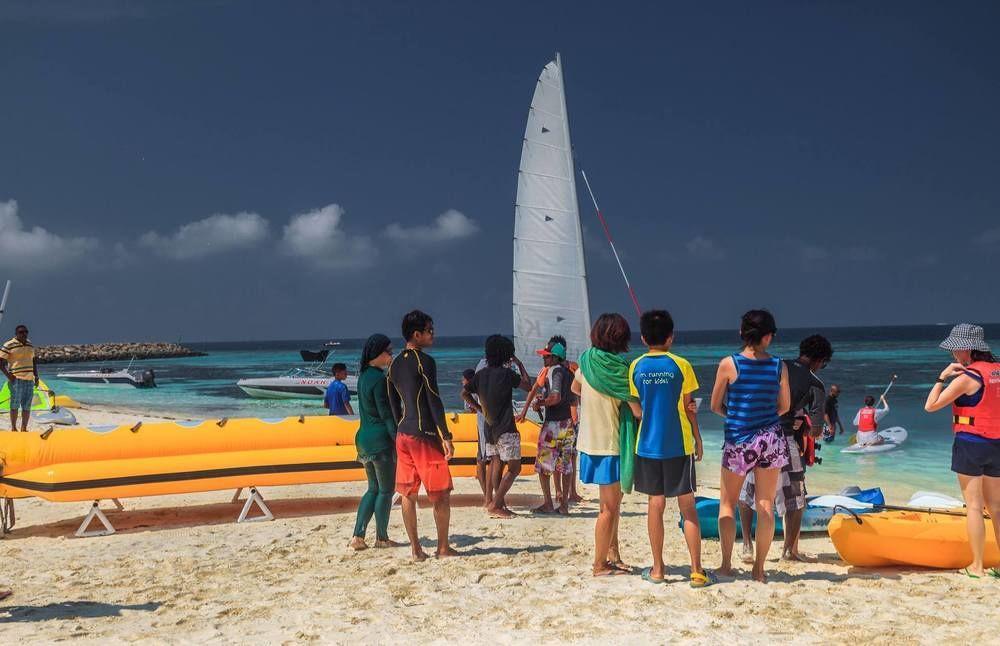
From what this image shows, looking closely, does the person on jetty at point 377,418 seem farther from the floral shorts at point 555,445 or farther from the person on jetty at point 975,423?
the person on jetty at point 975,423

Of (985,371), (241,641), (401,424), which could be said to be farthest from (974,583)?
(241,641)

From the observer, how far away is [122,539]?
6.98 m

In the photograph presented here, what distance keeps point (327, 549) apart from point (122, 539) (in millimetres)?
2109

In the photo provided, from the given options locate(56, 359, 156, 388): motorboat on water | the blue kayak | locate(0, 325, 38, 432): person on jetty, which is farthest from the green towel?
locate(56, 359, 156, 388): motorboat on water

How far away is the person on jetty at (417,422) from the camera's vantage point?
5609 millimetres

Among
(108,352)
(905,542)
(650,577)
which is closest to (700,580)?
(650,577)

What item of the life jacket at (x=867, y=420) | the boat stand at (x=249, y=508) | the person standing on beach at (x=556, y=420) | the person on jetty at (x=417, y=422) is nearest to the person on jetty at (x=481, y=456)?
the person standing on beach at (x=556, y=420)

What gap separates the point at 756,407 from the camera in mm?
4812

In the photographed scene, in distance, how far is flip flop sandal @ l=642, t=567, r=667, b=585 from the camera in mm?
5091

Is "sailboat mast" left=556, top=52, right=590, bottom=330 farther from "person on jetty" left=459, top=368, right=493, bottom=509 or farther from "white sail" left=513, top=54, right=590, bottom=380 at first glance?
"person on jetty" left=459, top=368, right=493, bottom=509

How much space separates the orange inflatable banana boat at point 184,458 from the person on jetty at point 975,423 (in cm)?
423

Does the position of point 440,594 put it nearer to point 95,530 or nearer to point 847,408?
point 95,530

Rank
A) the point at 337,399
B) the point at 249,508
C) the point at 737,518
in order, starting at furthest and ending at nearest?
the point at 337,399 → the point at 249,508 → the point at 737,518

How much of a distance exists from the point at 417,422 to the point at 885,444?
1324 centimetres
